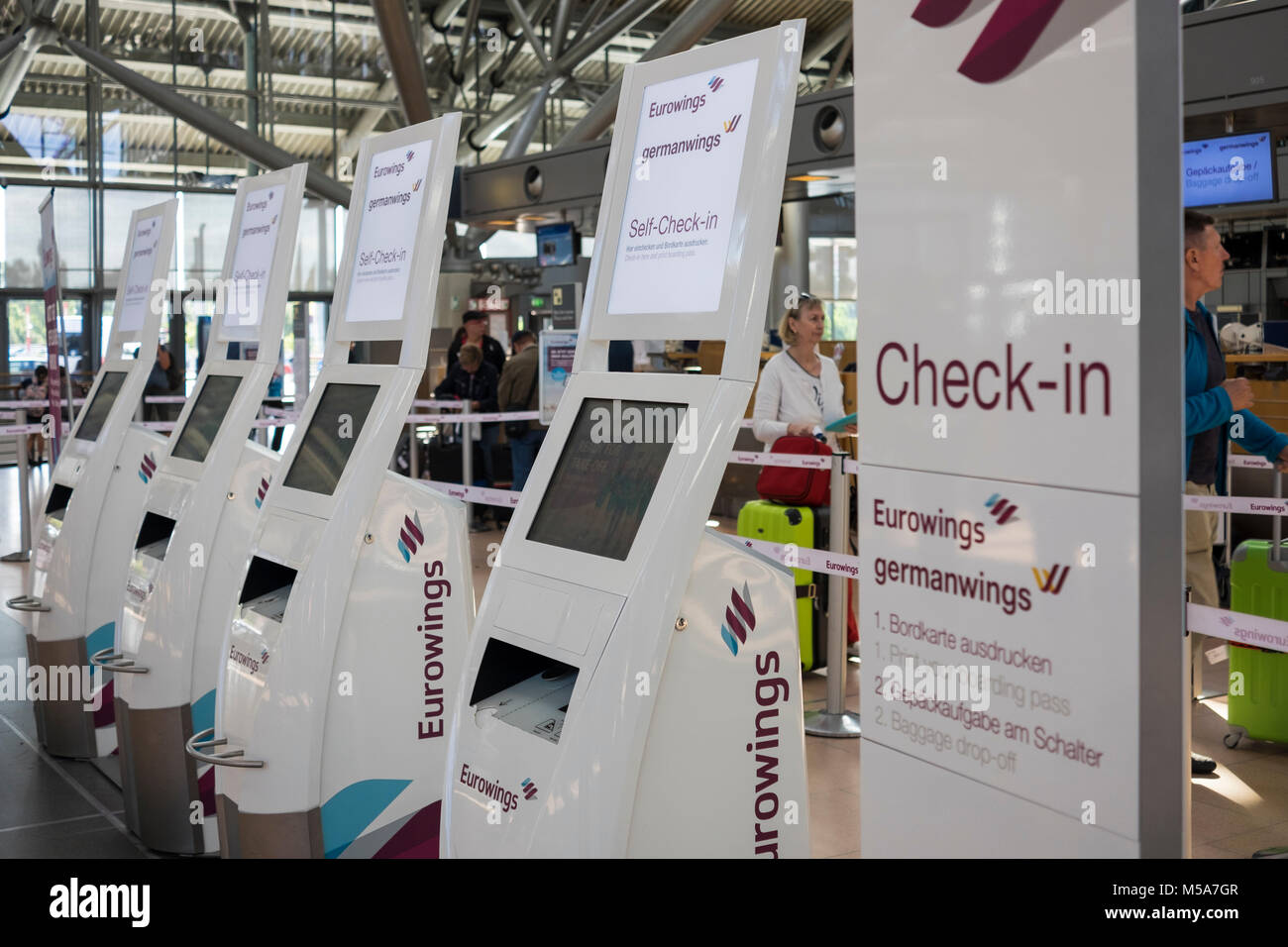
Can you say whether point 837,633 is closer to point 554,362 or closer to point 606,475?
point 606,475

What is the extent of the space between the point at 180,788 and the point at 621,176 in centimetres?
223

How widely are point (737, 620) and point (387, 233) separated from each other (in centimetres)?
150

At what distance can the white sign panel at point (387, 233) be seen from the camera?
2928 millimetres

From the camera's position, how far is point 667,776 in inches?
78.6

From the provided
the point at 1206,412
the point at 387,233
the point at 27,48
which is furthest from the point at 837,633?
the point at 27,48

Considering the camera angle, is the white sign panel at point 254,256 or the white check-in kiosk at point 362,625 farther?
the white sign panel at point 254,256

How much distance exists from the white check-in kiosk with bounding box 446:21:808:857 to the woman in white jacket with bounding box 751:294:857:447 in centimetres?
299

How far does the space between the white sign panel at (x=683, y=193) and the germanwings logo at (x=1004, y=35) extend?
1.09ft

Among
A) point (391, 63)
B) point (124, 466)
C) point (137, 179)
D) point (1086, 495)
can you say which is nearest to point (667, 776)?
point (1086, 495)

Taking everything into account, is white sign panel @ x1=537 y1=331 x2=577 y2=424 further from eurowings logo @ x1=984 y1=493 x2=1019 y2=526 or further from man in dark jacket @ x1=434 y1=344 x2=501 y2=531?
eurowings logo @ x1=984 y1=493 x2=1019 y2=526

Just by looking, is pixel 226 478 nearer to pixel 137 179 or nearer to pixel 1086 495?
pixel 1086 495

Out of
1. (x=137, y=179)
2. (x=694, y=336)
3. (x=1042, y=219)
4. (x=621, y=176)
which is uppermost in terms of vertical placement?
(x=137, y=179)

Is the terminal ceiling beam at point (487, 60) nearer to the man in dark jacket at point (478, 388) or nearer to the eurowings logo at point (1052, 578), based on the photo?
the man in dark jacket at point (478, 388)
